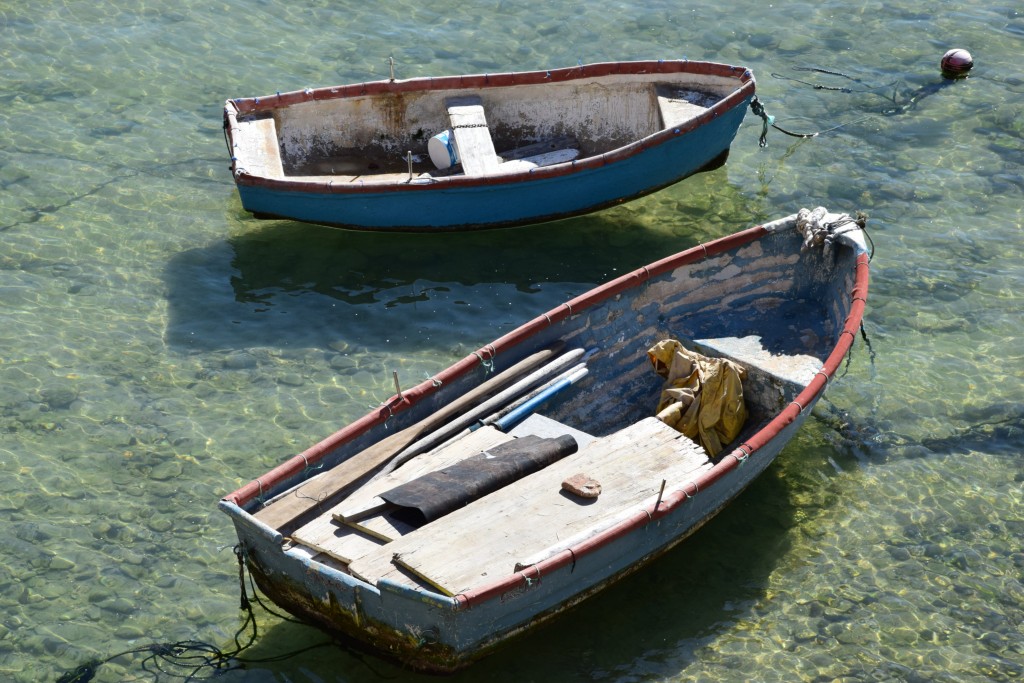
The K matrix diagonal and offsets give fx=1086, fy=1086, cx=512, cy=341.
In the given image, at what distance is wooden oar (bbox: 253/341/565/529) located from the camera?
8.45 metres

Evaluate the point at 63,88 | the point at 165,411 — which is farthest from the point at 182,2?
the point at 165,411

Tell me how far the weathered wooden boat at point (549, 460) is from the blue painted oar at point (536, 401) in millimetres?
15

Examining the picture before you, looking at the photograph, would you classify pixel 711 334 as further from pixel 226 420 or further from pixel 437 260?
pixel 226 420

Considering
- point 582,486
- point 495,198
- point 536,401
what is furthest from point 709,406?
point 495,198

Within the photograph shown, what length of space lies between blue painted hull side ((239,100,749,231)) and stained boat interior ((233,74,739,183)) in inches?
20.2

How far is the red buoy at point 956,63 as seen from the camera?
17.5 m

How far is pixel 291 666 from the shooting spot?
8.70m

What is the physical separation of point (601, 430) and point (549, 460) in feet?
5.31

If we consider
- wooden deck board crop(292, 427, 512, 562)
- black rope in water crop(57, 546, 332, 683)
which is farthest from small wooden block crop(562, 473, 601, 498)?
black rope in water crop(57, 546, 332, 683)

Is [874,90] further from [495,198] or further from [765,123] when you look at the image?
[495,198]

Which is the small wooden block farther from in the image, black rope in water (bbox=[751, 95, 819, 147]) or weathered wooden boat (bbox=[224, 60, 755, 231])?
black rope in water (bbox=[751, 95, 819, 147])

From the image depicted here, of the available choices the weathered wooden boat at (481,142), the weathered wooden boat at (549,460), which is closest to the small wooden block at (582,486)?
the weathered wooden boat at (549,460)

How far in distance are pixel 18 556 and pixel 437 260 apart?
6.14m

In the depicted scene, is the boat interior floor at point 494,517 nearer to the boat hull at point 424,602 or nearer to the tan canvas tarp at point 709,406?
the boat hull at point 424,602
